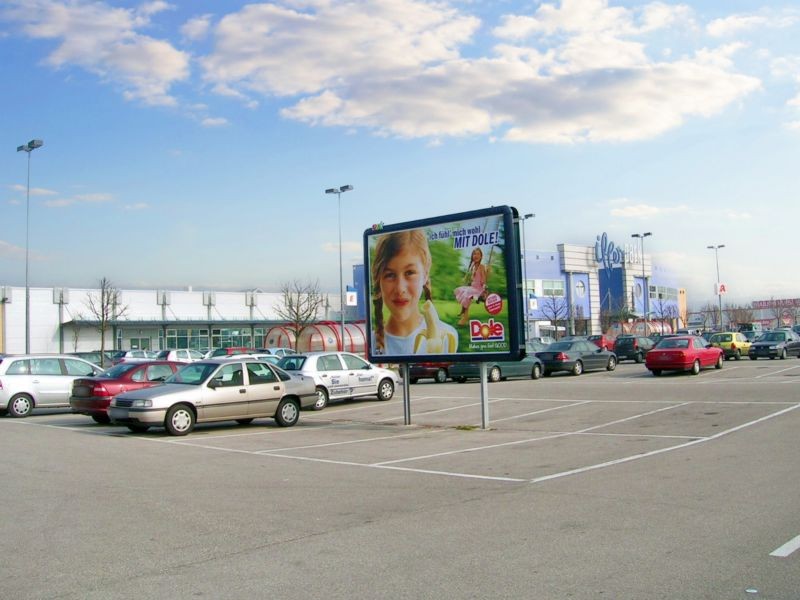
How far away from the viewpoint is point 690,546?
22.3 feet

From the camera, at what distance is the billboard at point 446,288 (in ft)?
55.1

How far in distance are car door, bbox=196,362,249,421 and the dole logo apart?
5244 mm

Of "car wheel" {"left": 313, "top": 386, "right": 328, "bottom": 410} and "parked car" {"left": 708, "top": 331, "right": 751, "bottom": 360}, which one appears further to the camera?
"parked car" {"left": 708, "top": 331, "right": 751, "bottom": 360}

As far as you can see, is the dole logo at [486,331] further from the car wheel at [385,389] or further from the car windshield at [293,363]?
the car wheel at [385,389]

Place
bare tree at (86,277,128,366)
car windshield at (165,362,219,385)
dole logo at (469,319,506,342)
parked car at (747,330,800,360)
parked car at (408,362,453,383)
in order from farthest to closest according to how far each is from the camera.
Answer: bare tree at (86,277,128,366) → parked car at (747,330,800,360) → parked car at (408,362,453,383) → car windshield at (165,362,219,385) → dole logo at (469,319,506,342)

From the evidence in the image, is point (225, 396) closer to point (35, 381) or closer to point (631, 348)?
point (35, 381)

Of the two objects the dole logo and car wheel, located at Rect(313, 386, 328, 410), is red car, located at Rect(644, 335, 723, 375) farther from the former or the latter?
the dole logo

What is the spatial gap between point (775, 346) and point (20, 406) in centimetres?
3510

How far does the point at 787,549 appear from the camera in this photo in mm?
6617

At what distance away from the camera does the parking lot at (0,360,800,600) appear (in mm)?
5992

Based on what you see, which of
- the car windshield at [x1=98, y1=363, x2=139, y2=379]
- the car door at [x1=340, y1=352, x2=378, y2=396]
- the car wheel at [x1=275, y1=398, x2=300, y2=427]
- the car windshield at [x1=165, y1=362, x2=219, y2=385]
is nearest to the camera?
the car windshield at [x1=165, y1=362, x2=219, y2=385]

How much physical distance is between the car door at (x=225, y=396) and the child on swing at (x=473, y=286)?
16.8 feet

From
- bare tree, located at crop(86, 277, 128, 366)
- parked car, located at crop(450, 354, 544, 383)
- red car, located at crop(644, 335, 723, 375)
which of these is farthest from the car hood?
bare tree, located at crop(86, 277, 128, 366)

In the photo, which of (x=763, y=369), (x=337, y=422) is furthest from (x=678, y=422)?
(x=763, y=369)
